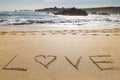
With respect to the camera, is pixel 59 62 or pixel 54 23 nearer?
pixel 59 62

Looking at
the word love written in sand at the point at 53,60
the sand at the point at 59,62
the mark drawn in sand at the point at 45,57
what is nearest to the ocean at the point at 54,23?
the sand at the point at 59,62

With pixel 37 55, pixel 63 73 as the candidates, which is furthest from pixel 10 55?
pixel 63 73

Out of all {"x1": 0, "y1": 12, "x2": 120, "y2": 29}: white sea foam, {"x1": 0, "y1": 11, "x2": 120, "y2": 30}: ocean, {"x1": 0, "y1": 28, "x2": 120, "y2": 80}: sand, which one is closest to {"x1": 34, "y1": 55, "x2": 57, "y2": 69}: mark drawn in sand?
{"x1": 0, "y1": 28, "x2": 120, "y2": 80}: sand

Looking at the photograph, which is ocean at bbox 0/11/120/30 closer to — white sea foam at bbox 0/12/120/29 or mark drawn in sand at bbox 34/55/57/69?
white sea foam at bbox 0/12/120/29

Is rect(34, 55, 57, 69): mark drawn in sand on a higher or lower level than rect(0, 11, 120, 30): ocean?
higher

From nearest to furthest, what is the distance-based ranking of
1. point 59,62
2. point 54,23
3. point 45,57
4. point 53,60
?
point 59,62, point 53,60, point 45,57, point 54,23

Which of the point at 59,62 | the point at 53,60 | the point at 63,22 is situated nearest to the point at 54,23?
the point at 63,22

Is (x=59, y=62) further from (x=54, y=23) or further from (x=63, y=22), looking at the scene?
(x=63, y=22)

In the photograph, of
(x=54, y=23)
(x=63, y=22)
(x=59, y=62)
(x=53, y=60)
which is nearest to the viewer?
(x=59, y=62)

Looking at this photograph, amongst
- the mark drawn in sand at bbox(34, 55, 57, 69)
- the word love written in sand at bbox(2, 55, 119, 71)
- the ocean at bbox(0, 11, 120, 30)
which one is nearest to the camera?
the word love written in sand at bbox(2, 55, 119, 71)

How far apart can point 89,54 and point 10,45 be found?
2.51 metres

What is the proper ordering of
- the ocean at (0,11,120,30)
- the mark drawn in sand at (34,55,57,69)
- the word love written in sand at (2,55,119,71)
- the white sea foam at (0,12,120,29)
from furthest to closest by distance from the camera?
1. the white sea foam at (0,12,120,29)
2. the ocean at (0,11,120,30)
3. the mark drawn in sand at (34,55,57,69)
4. the word love written in sand at (2,55,119,71)

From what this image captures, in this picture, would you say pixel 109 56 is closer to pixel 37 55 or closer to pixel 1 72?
pixel 37 55

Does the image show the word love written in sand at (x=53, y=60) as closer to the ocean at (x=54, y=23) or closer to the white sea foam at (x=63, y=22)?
the ocean at (x=54, y=23)
